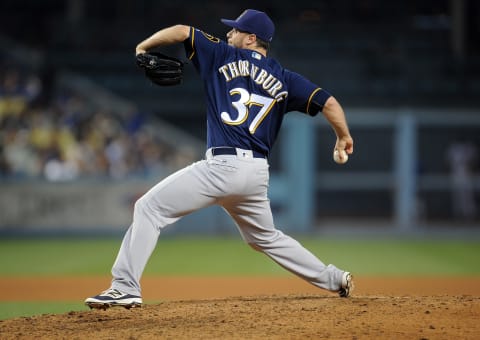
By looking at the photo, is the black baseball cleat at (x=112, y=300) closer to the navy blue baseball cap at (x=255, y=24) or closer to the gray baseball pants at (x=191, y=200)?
the gray baseball pants at (x=191, y=200)

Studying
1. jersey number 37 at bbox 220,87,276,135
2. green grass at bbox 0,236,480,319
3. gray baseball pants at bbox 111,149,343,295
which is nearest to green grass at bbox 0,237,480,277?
green grass at bbox 0,236,480,319

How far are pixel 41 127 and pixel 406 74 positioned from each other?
9.45 metres

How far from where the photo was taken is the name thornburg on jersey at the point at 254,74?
487cm

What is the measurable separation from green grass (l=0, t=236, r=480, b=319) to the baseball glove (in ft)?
7.63

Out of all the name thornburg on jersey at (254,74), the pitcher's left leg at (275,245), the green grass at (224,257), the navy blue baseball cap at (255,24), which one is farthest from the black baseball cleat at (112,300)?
the green grass at (224,257)

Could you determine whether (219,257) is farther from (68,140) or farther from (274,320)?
(274,320)

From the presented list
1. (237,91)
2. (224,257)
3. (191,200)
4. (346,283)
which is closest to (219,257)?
(224,257)

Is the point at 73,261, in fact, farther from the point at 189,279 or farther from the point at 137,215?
the point at 137,215

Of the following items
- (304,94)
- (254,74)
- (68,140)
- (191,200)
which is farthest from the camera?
(68,140)

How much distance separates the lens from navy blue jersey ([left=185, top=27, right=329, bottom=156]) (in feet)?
15.9

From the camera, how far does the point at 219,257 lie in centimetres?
1057

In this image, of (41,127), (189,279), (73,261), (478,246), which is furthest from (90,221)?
(478,246)

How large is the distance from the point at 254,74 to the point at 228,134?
456 mm

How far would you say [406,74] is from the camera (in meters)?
18.6
